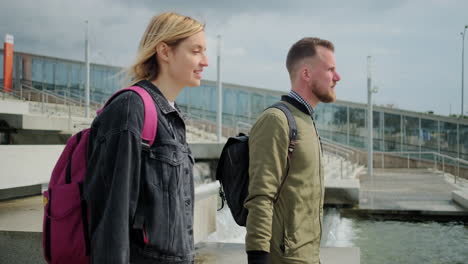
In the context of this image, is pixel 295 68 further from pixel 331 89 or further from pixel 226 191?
pixel 226 191

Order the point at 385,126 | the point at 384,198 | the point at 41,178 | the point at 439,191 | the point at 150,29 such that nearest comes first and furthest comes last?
the point at 150,29, the point at 41,178, the point at 384,198, the point at 439,191, the point at 385,126

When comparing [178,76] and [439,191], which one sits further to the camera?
[439,191]

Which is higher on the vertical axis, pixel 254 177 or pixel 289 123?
pixel 289 123

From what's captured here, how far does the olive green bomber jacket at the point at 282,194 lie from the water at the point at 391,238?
482 centimetres

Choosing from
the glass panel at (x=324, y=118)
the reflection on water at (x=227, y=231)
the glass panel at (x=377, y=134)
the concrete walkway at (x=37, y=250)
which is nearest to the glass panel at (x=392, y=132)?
the glass panel at (x=377, y=134)

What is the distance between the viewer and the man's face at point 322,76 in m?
2.54

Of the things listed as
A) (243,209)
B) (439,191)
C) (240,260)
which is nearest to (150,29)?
(243,209)

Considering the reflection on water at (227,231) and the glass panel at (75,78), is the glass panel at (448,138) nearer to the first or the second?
the reflection on water at (227,231)

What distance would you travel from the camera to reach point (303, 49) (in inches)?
102

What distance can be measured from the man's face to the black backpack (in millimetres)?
227

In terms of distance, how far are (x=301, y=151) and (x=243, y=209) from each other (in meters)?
0.42

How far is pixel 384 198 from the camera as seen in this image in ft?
41.1

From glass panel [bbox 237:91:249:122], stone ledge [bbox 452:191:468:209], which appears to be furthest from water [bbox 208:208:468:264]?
glass panel [bbox 237:91:249:122]

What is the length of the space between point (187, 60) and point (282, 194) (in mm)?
808
